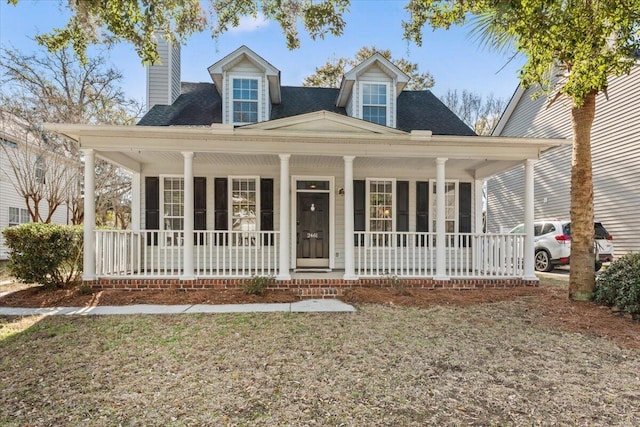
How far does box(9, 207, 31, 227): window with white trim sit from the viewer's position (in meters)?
14.8

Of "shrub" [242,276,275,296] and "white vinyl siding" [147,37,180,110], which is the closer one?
"shrub" [242,276,275,296]

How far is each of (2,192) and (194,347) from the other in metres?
15.2

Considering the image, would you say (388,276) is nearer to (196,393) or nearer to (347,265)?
(347,265)

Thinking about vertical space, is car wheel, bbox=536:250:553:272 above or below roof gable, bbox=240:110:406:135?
below

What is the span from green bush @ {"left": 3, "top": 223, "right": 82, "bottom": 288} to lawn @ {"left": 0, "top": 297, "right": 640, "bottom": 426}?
193 centimetres

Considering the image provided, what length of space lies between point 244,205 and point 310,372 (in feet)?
19.9

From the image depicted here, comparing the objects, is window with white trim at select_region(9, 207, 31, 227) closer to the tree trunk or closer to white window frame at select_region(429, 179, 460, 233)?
white window frame at select_region(429, 179, 460, 233)

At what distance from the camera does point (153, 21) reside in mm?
6012

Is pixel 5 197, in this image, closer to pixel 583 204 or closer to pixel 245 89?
pixel 245 89

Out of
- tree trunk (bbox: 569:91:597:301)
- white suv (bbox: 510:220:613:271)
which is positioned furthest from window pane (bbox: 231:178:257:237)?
white suv (bbox: 510:220:613:271)

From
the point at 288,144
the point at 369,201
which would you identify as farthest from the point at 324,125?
the point at 369,201

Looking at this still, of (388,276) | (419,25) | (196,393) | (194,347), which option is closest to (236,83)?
(419,25)

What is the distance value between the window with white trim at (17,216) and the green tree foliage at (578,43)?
17.1m

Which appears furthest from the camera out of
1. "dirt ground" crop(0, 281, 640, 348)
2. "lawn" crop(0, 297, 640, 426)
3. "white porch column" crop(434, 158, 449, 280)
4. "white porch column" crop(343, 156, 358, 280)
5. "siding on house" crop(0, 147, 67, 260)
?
"siding on house" crop(0, 147, 67, 260)
